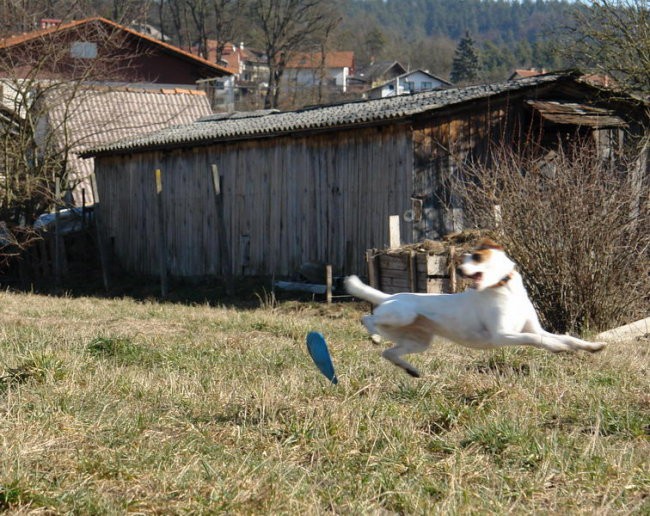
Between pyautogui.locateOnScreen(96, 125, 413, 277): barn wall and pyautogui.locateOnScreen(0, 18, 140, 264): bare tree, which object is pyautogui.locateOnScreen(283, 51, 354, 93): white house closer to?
pyautogui.locateOnScreen(0, 18, 140, 264): bare tree

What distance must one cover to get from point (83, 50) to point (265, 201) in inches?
404

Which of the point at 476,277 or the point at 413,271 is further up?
the point at 476,277

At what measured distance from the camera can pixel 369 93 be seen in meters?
70.4

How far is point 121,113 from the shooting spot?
30078mm

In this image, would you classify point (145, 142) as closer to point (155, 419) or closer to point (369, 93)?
point (155, 419)

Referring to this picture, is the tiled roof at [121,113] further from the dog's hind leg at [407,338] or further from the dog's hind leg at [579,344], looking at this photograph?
the dog's hind leg at [579,344]

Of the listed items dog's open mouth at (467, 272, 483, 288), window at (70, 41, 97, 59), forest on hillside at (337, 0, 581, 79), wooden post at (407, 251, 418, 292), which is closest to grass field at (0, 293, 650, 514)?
dog's open mouth at (467, 272, 483, 288)

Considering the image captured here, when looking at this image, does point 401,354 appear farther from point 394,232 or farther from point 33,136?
Result: point 33,136

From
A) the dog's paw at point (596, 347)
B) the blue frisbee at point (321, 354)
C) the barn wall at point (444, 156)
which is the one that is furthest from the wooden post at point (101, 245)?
the dog's paw at point (596, 347)

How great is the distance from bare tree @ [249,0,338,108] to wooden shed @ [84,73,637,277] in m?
31.4

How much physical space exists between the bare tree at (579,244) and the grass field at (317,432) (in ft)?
4.83

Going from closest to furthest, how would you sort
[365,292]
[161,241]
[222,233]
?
1. [365,292]
2. [222,233]
3. [161,241]

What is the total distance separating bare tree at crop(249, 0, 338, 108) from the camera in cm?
5300

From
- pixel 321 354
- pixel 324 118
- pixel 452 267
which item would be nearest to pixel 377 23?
pixel 324 118
